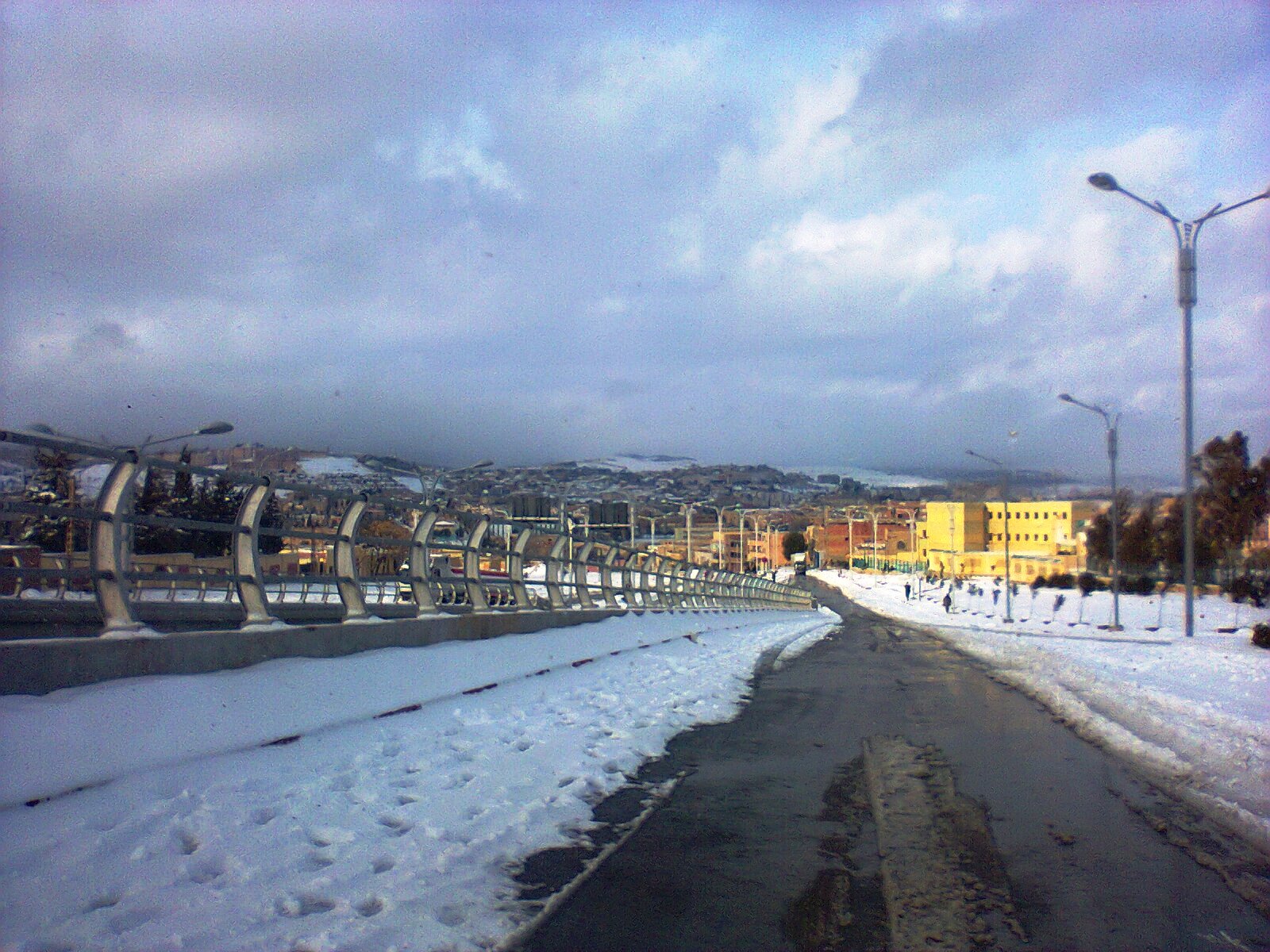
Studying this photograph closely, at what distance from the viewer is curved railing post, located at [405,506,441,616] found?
10.9m

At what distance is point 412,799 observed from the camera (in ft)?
19.7

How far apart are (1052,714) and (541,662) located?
5508 mm

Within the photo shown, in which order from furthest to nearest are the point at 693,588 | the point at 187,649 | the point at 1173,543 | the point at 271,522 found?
the point at 1173,543 → the point at 693,588 → the point at 271,522 → the point at 187,649

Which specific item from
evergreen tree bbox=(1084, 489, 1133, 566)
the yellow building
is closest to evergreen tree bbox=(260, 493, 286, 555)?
the yellow building

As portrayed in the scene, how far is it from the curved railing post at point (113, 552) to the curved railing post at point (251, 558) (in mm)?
1268

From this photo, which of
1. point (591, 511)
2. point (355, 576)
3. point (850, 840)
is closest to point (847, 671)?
point (355, 576)

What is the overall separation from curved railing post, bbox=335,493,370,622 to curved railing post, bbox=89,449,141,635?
3.04 m

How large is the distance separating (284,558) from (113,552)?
18.3 feet

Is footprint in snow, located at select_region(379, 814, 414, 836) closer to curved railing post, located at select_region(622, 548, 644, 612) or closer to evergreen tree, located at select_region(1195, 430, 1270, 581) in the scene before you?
curved railing post, located at select_region(622, 548, 644, 612)

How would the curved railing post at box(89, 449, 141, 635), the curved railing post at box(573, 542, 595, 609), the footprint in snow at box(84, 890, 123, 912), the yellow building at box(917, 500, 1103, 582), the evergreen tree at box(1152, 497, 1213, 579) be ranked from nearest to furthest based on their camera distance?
the footprint in snow at box(84, 890, 123, 912), the curved railing post at box(89, 449, 141, 635), the curved railing post at box(573, 542, 595, 609), the evergreen tree at box(1152, 497, 1213, 579), the yellow building at box(917, 500, 1103, 582)

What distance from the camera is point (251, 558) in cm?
769

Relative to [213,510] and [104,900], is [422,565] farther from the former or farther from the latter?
[213,510]

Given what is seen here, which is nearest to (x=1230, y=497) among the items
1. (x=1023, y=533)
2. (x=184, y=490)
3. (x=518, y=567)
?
(x=1023, y=533)

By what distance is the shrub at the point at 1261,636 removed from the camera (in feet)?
79.5
